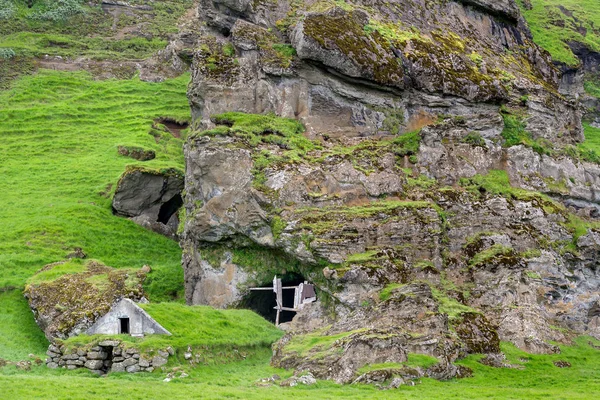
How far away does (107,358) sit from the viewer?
2912 cm

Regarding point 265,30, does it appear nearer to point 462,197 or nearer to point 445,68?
point 445,68

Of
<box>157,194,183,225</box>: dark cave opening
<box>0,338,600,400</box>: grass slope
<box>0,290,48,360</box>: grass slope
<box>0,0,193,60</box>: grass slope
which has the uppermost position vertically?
<box>0,0,193,60</box>: grass slope

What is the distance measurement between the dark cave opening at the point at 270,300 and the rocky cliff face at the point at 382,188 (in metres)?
0.57

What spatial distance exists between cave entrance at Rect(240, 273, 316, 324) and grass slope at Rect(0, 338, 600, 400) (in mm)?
7126

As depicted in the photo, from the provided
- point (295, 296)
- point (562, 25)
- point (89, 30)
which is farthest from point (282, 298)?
point (562, 25)

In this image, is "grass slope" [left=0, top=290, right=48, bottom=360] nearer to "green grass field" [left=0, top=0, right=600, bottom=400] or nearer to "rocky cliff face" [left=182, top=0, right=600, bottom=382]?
"green grass field" [left=0, top=0, right=600, bottom=400]

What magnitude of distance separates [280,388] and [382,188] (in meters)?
18.9

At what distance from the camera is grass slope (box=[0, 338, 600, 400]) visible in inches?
910

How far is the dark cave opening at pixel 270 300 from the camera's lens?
41.4 m

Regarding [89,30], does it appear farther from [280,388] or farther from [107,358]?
[280,388]

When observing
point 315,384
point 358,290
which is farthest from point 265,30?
point 315,384

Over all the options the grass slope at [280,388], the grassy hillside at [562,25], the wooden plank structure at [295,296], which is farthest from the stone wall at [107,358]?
the grassy hillside at [562,25]

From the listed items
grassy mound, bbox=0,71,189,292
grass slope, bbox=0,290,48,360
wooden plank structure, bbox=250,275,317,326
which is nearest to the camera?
grass slope, bbox=0,290,48,360

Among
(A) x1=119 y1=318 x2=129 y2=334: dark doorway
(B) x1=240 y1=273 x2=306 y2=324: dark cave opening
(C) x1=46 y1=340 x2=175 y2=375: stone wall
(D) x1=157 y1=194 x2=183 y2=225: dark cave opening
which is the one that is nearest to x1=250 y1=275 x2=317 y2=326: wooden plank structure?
(B) x1=240 y1=273 x2=306 y2=324: dark cave opening
